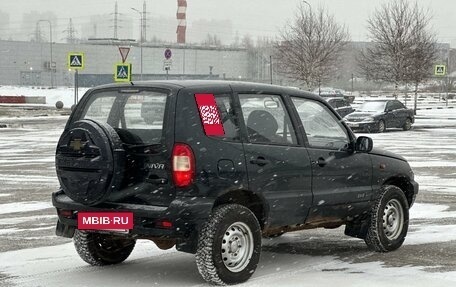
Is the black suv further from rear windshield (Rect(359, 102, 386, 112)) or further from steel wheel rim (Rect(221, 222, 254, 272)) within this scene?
rear windshield (Rect(359, 102, 386, 112))

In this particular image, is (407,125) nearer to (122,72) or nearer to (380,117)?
(380,117)

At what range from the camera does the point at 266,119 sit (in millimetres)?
6977

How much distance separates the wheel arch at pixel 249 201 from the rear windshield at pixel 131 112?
75cm

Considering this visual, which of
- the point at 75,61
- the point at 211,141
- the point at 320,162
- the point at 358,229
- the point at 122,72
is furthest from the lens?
the point at 75,61

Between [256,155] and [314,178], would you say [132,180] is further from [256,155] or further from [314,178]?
[314,178]

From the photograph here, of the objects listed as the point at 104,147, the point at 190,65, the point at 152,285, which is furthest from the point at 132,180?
the point at 190,65

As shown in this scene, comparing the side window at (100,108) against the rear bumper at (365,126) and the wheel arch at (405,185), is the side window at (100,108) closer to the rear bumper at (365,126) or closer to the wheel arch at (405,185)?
the wheel arch at (405,185)

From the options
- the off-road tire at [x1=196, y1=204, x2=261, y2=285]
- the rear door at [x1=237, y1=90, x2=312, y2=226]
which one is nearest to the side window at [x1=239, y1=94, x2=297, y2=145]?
the rear door at [x1=237, y1=90, x2=312, y2=226]

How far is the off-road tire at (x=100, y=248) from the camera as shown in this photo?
7.21 meters

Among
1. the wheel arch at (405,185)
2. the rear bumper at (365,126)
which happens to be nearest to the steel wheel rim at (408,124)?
the rear bumper at (365,126)

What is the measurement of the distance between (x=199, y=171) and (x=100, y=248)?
1.66 metres

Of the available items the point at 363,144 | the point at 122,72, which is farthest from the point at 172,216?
the point at 122,72

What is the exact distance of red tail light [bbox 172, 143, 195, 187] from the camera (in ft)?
20.2

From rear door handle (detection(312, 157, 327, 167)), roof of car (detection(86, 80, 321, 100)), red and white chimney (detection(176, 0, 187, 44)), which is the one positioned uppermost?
red and white chimney (detection(176, 0, 187, 44))
